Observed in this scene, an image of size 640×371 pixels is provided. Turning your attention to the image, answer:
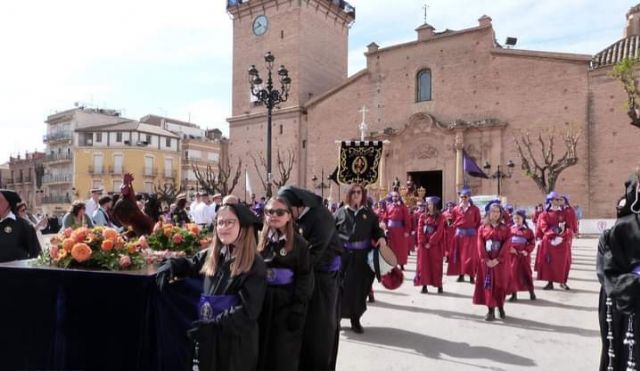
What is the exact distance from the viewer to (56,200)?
5784 centimetres

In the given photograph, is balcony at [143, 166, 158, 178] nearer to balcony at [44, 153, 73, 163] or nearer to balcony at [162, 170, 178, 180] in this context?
balcony at [162, 170, 178, 180]

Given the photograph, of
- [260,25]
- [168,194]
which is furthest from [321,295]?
[168,194]

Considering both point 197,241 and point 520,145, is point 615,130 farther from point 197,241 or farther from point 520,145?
point 197,241

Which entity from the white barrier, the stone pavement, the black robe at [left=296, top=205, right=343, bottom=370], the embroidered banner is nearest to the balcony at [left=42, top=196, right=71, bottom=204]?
the white barrier

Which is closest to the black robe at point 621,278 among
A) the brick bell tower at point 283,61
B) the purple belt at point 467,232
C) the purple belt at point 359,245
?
the purple belt at point 359,245

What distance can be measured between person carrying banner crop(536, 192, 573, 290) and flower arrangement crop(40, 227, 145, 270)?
8921 mm

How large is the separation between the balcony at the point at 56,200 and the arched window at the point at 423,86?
4384 centimetres

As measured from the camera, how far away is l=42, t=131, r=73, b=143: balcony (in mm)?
57750

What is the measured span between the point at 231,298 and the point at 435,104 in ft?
97.8

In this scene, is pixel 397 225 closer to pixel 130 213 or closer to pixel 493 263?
pixel 493 263

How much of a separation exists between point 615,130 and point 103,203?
25735mm

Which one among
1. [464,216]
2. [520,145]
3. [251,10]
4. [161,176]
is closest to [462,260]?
[464,216]

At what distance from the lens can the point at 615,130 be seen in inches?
1016

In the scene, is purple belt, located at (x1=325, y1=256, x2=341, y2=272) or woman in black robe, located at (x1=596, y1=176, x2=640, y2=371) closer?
woman in black robe, located at (x1=596, y1=176, x2=640, y2=371)
